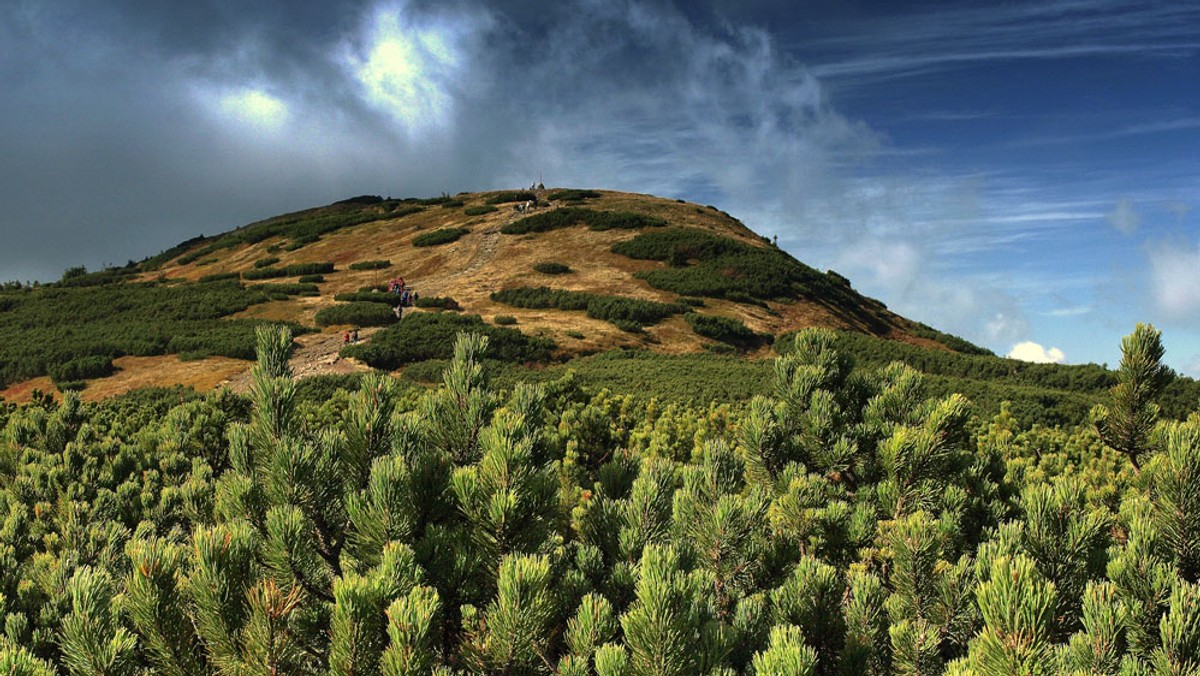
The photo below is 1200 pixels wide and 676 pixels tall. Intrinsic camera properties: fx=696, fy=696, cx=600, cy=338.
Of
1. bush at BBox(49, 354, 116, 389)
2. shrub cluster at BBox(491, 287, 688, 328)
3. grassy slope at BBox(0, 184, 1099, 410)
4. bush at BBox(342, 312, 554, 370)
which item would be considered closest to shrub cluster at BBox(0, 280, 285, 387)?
bush at BBox(49, 354, 116, 389)

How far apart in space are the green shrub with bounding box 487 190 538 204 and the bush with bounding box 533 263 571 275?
49.5 feet

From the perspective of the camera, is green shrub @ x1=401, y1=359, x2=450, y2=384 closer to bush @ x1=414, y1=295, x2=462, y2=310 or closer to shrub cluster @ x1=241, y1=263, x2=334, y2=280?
bush @ x1=414, y1=295, x2=462, y2=310

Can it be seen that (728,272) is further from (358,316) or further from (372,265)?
(372,265)

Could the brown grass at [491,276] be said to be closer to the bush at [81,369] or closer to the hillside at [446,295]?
the hillside at [446,295]

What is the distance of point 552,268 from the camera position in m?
38.3

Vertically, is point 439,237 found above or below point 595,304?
above

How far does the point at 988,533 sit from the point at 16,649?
14.1 ft

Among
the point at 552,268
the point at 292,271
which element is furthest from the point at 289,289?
the point at 552,268

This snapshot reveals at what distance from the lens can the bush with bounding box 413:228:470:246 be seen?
44406 mm

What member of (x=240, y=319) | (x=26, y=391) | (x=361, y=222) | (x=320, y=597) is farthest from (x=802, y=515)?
(x=361, y=222)

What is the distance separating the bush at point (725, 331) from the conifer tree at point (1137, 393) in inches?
1013

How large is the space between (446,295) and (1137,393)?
104ft

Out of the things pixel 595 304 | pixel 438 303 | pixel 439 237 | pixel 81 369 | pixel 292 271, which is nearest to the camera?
pixel 81 369

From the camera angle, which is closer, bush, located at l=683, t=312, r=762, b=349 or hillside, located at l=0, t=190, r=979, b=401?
hillside, located at l=0, t=190, r=979, b=401
